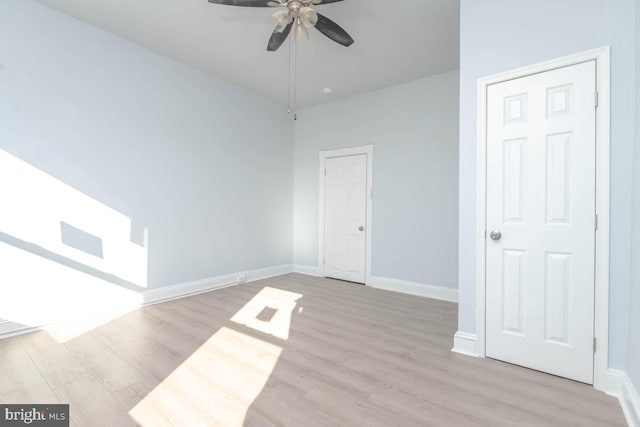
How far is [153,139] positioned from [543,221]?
13.5 ft

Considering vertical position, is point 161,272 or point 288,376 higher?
point 161,272

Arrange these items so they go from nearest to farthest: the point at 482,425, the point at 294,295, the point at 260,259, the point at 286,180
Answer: the point at 482,425 → the point at 294,295 → the point at 260,259 → the point at 286,180

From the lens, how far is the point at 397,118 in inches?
173

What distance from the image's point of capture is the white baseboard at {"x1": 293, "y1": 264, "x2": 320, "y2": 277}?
5.27 meters

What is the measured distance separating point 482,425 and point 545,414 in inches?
16.6

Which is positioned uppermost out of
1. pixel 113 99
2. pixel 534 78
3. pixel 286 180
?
pixel 113 99

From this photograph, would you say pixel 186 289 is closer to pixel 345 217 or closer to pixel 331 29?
pixel 345 217

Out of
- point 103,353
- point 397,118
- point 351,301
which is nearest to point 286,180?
point 397,118

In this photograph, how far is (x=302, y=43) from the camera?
132 inches

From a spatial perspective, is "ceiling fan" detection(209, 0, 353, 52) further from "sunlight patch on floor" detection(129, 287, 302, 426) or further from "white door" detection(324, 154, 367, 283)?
"sunlight patch on floor" detection(129, 287, 302, 426)

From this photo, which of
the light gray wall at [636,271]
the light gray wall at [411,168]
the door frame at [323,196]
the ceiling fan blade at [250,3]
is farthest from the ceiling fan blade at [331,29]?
the door frame at [323,196]

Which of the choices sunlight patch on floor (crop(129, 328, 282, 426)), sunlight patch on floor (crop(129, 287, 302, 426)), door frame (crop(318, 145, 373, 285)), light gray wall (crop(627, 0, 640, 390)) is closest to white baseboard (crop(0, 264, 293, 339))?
door frame (crop(318, 145, 373, 285))

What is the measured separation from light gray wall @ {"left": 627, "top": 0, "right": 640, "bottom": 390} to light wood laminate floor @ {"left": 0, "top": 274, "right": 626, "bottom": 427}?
0.97 feet

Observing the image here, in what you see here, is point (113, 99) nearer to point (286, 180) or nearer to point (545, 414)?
point (286, 180)
